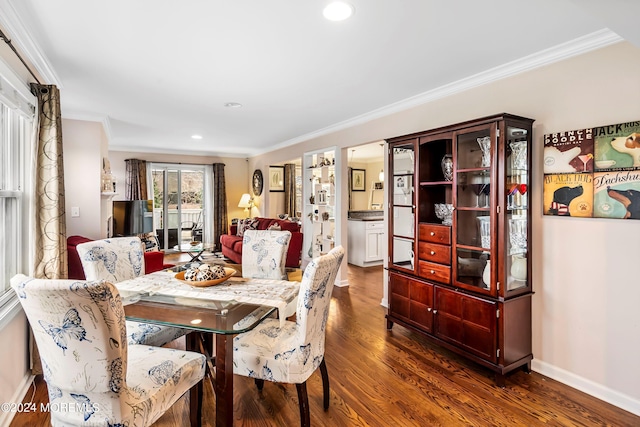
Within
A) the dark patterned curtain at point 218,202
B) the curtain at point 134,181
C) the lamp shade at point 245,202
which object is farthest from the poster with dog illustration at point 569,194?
the curtain at point 134,181

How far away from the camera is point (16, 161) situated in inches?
97.7

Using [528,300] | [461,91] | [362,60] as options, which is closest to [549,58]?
[461,91]

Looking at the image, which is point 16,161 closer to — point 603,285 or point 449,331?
point 449,331

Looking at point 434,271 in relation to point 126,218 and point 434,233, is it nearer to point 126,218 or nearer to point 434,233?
point 434,233

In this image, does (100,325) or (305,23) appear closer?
(100,325)

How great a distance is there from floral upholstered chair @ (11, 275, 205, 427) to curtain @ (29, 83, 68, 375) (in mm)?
1373

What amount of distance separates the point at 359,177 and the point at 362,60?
5885 mm

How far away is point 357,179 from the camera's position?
27.9 feet

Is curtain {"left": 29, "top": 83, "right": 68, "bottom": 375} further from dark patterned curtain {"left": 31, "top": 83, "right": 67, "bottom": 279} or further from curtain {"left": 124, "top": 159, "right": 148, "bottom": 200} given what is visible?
curtain {"left": 124, "top": 159, "right": 148, "bottom": 200}

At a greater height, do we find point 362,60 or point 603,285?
point 362,60

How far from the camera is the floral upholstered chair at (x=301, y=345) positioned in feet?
6.18

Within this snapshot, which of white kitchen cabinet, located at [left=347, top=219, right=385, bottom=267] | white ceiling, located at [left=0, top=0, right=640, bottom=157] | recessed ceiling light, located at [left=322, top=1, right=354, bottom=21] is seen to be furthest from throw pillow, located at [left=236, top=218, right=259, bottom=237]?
recessed ceiling light, located at [left=322, top=1, right=354, bottom=21]

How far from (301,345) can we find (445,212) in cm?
182

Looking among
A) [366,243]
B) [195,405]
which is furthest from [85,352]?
[366,243]
